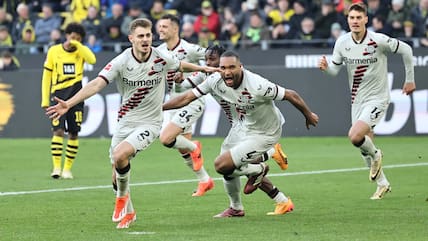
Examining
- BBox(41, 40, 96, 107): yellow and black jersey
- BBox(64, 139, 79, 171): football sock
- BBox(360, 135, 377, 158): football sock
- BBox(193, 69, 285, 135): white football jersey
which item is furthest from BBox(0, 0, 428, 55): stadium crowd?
BBox(193, 69, 285, 135): white football jersey

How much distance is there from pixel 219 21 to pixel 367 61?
1462cm

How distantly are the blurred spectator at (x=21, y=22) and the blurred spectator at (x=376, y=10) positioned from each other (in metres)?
9.31

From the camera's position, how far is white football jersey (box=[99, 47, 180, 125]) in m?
12.9

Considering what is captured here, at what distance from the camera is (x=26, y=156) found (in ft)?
74.1

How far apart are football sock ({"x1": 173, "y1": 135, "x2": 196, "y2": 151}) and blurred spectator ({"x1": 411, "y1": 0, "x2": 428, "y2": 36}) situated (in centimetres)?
1222

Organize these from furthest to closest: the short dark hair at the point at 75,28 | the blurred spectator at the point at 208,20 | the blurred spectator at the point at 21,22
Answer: the blurred spectator at the point at 21,22 → the blurred spectator at the point at 208,20 → the short dark hair at the point at 75,28

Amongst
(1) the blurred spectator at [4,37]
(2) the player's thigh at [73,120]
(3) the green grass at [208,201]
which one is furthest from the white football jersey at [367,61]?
(1) the blurred spectator at [4,37]

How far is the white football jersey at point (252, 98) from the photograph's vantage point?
13.0m

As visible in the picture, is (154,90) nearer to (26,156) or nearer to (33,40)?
(26,156)

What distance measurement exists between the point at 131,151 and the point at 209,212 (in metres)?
1.75

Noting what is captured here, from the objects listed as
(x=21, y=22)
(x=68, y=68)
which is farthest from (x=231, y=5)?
(x=68, y=68)

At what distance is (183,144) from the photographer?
16609 mm

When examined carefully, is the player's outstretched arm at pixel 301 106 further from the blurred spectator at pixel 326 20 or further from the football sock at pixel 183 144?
the blurred spectator at pixel 326 20

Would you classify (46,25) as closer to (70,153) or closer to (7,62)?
(7,62)
